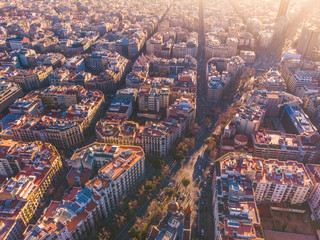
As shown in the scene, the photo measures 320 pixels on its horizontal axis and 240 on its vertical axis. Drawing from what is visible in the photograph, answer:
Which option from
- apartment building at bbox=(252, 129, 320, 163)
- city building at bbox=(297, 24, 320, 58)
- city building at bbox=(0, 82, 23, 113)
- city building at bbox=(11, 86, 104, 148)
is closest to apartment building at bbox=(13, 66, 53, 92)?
city building at bbox=(0, 82, 23, 113)

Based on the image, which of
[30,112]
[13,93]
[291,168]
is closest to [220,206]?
[291,168]

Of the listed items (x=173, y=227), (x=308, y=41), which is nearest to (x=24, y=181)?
(x=173, y=227)

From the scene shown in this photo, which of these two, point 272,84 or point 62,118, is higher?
point 272,84

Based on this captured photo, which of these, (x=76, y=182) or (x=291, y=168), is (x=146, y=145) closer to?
(x=76, y=182)

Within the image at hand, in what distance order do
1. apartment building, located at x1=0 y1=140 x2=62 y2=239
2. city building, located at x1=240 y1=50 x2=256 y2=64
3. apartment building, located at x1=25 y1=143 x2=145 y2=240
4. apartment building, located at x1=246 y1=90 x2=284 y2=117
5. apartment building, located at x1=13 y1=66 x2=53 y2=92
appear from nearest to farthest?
apartment building, located at x1=25 y1=143 x2=145 y2=240 < apartment building, located at x1=0 y1=140 x2=62 y2=239 < apartment building, located at x1=246 y1=90 x2=284 y2=117 < apartment building, located at x1=13 y1=66 x2=53 y2=92 < city building, located at x1=240 y1=50 x2=256 y2=64

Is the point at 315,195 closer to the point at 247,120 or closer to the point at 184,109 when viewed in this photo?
the point at 247,120

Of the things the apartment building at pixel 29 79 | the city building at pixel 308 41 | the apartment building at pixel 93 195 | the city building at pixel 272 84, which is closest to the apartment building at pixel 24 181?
the apartment building at pixel 93 195

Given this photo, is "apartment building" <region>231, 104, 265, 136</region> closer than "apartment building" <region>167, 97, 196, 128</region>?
Yes

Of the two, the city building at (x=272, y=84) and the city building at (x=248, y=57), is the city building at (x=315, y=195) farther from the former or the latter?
the city building at (x=248, y=57)

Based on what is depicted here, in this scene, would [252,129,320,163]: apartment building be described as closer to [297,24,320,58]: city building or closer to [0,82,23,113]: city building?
[297,24,320,58]: city building

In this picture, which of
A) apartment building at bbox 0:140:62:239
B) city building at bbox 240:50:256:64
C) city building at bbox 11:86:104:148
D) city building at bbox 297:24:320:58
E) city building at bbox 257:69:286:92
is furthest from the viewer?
city building at bbox 240:50:256:64

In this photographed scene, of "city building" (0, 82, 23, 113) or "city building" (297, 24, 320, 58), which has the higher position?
"city building" (297, 24, 320, 58)
